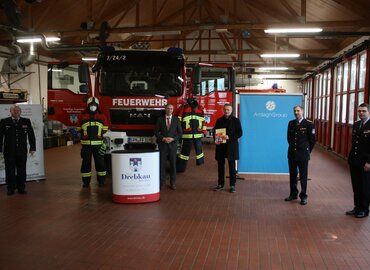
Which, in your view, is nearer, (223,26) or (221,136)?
(221,136)

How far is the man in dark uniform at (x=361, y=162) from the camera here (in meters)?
5.84

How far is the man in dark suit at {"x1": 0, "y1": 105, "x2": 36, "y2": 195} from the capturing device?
739cm

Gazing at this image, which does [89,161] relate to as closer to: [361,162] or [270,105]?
[270,105]

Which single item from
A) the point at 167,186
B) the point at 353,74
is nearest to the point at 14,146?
the point at 167,186

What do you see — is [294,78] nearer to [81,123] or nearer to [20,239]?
[81,123]

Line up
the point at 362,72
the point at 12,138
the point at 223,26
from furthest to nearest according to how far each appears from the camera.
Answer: the point at 362,72, the point at 223,26, the point at 12,138

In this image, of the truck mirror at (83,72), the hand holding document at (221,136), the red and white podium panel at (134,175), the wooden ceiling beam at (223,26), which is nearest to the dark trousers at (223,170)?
the hand holding document at (221,136)

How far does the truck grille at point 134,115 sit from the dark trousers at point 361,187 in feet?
13.6

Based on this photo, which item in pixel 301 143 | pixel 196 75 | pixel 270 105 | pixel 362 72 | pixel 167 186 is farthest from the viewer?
pixel 362 72

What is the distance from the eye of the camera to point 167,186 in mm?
8219

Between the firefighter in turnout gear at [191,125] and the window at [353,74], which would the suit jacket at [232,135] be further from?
the window at [353,74]

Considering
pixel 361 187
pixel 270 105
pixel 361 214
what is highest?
pixel 270 105

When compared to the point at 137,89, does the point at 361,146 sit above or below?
below

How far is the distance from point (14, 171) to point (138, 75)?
319 centimetres
